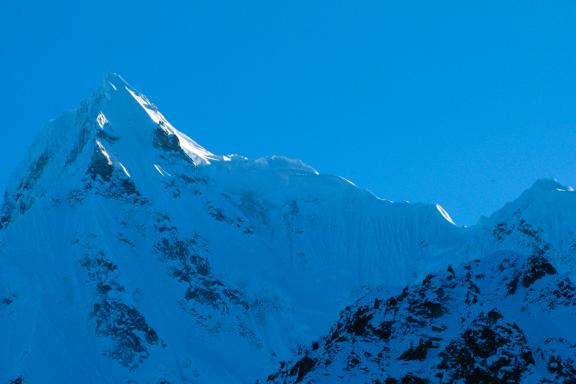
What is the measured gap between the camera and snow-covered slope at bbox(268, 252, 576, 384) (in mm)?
48156

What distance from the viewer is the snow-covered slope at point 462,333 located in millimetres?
48156

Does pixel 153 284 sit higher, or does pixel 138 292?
pixel 153 284

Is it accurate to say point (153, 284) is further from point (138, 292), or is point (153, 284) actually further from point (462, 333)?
point (462, 333)

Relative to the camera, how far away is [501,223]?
625 ft

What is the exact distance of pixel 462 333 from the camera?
50.0 meters

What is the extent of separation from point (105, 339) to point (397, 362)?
11615 centimetres

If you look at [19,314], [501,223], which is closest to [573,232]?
[501,223]

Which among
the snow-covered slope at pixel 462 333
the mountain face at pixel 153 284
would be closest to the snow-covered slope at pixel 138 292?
the mountain face at pixel 153 284

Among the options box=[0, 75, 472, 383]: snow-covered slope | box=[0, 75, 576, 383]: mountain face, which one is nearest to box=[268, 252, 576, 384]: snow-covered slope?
box=[0, 75, 576, 383]: mountain face

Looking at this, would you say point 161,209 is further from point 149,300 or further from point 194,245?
point 149,300

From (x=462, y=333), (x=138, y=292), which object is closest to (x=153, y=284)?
(x=138, y=292)

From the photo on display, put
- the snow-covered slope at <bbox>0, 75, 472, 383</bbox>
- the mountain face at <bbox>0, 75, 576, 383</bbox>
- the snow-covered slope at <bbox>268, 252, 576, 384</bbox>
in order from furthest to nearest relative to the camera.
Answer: the mountain face at <bbox>0, 75, 576, 383</bbox>, the snow-covered slope at <bbox>0, 75, 472, 383</bbox>, the snow-covered slope at <bbox>268, 252, 576, 384</bbox>

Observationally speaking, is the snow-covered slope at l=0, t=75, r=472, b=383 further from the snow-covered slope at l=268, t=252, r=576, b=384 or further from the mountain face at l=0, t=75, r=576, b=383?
the snow-covered slope at l=268, t=252, r=576, b=384

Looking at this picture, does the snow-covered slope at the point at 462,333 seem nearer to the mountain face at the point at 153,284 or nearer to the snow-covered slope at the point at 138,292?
the mountain face at the point at 153,284
